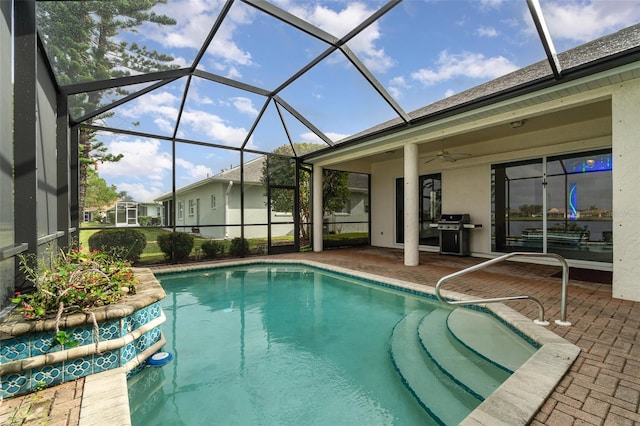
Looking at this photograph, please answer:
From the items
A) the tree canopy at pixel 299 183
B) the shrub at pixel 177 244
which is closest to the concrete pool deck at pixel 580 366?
the tree canopy at pixel 299 183

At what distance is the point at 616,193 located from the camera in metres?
4.03

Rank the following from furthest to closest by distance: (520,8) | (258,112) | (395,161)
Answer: (395,161) < (258,112) < (520,8)

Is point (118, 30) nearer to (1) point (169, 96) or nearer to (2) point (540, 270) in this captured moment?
(1) point (169, 96)

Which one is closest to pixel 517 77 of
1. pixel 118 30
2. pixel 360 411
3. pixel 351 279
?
pixel 351 279

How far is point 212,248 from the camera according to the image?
8.55m

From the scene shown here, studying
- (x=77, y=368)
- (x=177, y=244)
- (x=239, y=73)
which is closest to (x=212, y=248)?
(x=177, y=244)

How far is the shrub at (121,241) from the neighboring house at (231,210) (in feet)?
3.00

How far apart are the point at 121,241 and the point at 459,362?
27.5ft

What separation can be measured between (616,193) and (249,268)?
25.3 feet

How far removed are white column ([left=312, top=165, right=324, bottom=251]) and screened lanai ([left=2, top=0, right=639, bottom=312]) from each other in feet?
2.91

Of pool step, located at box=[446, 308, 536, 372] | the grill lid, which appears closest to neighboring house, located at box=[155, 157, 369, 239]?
the grill lid

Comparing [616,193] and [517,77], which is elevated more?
[517,77]

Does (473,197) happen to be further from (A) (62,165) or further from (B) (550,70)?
(A) (62,165)

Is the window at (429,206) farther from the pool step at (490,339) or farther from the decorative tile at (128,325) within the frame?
the decorative tile at (128,325)
